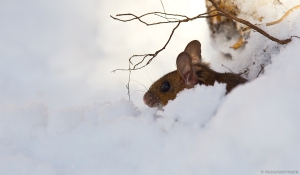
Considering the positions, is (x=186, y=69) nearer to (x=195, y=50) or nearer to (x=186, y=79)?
(x=186, y=79)

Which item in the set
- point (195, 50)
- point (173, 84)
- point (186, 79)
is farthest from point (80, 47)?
point (186, 79)

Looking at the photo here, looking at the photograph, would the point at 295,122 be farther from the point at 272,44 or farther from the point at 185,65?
the point at 272,44

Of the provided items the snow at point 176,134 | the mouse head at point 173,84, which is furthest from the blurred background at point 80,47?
the snow at point 176,134

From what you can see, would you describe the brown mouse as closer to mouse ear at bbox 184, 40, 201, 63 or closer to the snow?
mouse ear at bbox 184, 40, 201, 63

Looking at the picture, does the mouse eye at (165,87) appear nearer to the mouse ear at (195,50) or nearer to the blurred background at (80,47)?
the mouse ear at (195,50)

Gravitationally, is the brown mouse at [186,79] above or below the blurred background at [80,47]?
below

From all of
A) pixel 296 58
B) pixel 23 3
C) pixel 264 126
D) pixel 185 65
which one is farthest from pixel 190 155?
pixel 23 3

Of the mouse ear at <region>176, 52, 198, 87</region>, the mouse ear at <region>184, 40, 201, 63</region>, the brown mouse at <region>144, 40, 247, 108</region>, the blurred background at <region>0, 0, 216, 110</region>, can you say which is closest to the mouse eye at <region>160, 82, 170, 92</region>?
the brown mouse at <region>144, 40, 247, 108</region>
